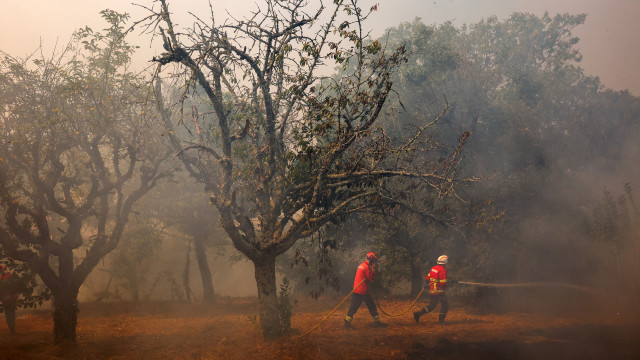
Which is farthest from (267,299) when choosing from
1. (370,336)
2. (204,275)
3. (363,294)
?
(204,275)

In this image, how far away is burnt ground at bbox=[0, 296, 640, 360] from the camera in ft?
28.8

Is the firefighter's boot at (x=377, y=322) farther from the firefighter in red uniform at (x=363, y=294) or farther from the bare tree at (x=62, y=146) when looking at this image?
the bare tree at (x=62, y=146)

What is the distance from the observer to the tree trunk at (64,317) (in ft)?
32.8

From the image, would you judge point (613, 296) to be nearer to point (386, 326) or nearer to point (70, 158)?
point (386, 326)

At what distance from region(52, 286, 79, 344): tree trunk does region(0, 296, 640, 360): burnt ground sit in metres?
0.33

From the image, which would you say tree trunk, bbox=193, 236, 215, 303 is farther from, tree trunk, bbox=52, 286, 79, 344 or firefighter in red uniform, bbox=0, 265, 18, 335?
tree trunk, bbox=52, 286, 79, 344

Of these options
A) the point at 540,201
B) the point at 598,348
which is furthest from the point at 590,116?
the point at 598,348

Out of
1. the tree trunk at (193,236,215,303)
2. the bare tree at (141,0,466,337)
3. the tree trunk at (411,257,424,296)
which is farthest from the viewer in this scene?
the tree trunk at (193,236,215,303)

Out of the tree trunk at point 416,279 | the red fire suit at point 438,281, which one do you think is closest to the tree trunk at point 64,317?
the red fire suit at point 438,281

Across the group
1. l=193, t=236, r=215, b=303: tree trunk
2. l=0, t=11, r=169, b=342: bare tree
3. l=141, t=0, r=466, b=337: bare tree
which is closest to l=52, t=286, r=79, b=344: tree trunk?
l=0, t=11, r=169, b=342: bare tree

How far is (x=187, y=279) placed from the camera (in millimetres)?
21547

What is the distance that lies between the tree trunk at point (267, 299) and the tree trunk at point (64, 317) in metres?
5.04

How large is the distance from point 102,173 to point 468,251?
44.6 ft

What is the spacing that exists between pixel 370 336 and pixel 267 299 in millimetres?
2957
